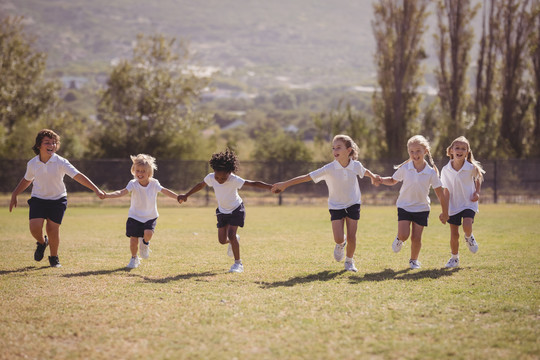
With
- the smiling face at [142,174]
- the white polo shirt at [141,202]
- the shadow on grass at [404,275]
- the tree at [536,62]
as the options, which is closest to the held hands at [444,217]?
the shadow on grass at [404,275]

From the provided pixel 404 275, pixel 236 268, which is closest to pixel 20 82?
pixel 236 268

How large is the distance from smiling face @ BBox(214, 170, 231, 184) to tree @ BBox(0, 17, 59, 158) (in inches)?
1158

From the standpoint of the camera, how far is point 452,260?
862 cm

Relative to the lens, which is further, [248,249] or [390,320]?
[248,249]

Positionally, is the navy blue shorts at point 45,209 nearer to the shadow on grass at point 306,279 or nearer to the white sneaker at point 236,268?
the white sneaker at point 236,268

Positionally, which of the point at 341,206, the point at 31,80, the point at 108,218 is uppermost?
the point at 31,80

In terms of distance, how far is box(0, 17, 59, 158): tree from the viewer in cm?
3794

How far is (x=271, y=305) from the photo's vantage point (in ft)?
19.7

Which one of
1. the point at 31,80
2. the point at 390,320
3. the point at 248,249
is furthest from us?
the point at 31,80

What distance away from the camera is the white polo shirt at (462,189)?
888cm

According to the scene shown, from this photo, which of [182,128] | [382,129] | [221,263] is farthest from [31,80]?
[221,263]

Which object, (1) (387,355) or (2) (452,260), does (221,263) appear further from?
(1) (387,355)

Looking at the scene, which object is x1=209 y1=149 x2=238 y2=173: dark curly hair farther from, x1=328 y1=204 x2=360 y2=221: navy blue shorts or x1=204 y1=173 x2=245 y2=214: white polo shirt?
x1=328 y1=204 x2=360 y2=221: navy blue shorts

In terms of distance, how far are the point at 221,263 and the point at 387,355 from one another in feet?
16.1
